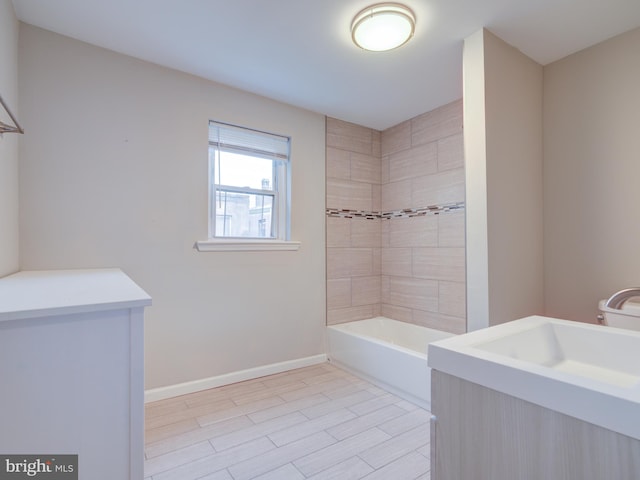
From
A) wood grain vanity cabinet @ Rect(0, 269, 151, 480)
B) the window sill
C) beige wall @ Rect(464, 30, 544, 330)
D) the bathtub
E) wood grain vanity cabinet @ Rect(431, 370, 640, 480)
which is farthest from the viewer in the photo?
the window sill

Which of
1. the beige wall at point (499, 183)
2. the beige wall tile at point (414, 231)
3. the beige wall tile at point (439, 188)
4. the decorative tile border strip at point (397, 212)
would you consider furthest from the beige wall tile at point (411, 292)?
the beige wall at point (499, 183)

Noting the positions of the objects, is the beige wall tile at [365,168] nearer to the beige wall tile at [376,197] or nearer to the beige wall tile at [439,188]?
the beige wall tile at [376,197]

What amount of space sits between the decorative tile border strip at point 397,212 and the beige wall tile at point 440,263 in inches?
13.7

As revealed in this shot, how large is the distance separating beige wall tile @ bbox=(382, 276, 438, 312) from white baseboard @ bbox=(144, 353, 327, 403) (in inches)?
37.0

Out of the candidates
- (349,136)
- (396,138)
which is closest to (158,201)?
(349,136)

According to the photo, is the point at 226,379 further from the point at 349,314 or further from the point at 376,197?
the point at 376,197

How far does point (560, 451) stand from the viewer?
67cm

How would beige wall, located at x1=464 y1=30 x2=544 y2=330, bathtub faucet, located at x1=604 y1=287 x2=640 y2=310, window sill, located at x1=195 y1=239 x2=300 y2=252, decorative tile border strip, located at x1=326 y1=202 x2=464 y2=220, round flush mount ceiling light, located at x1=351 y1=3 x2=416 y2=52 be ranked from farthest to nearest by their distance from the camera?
decorative tile border strip, located at x1=326 y1=202 x2=464 y2=220, window sill, located at x1=195 y1=239 x2=300 y2=252, beige wall, located at x1=464 y1=30 x2=544 y2=330, round flush mount ceiling light, located at x1=351 y1=3 x2=416 y2=52, bathtub faucet, located at x1=604 y1=287 x2=640 y2=310

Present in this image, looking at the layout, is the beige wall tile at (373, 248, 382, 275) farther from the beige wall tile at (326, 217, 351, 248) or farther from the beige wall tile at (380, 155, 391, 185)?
the beige wall tile at (380, 155, 391, 185)

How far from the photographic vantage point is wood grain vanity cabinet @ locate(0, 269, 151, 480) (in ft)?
2.80

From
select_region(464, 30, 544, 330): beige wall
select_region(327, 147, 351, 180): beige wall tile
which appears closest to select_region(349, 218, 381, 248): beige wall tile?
select_region(327, 147, 351, 180): beige wall tile

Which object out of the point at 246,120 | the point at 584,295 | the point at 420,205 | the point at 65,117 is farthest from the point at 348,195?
the point at 65,117

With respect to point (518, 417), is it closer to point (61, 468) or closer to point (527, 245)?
point (61, 468)

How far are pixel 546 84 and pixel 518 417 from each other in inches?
96.5
